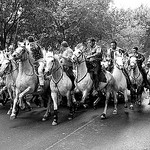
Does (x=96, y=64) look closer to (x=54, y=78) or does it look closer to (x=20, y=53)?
(x=54, y=78)

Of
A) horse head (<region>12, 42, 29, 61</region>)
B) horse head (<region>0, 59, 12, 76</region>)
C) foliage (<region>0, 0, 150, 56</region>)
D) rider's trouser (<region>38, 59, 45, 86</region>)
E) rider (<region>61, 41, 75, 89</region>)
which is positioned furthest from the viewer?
foliage (<region>0, 0, 150, 56</region>)

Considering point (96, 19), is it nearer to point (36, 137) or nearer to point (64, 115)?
point (64, 115)

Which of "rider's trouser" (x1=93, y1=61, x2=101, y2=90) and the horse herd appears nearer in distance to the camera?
the horse herd

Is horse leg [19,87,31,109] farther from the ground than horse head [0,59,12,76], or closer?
closer

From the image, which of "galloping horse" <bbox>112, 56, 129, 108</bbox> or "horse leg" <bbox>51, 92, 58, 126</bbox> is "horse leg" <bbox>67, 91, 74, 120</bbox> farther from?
"galloping horse" <bbox>112, 56, 129, 108</bbox>

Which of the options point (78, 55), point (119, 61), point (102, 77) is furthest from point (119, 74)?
point (78, 55)

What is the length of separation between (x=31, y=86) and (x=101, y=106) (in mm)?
3843

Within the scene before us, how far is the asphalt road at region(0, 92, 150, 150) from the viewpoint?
6449 mm

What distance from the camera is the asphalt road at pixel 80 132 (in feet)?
21.2

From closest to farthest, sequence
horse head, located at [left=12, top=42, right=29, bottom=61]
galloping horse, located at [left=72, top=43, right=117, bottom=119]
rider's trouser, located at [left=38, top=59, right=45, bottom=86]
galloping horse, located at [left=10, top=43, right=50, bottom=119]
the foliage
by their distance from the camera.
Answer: horse head, located at [left=12, top=42, right=29, bottom=61] < galloping horse, located at [left=10, top=43, right=50, bottom=119] < rider's trouser, located at [left=38, top=59, right=45, bottom=86] < galloping horse, located at [left=72, top=43, right=117, bottom=119] < the foliage

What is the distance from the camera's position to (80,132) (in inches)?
299

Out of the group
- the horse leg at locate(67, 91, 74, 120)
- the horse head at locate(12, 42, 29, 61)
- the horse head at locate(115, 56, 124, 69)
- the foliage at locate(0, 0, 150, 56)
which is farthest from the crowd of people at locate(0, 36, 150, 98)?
the foliage at locate(0, 0, 150, 56)

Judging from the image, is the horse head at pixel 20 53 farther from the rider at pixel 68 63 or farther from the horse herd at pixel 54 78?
the rider at pixel 68 63

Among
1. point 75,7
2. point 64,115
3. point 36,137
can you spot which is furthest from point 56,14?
point 36,137
